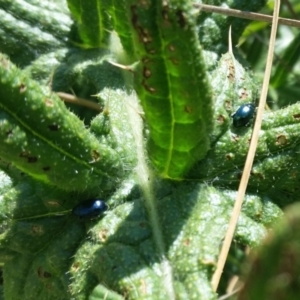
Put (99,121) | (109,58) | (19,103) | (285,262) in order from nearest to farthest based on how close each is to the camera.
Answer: (285,262) < (19,103) < (99,121) < (109,58)

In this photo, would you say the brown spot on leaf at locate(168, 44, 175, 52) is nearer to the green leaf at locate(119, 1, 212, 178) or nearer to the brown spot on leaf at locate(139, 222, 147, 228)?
the green leaf at locate(119, 1, 212, 178)

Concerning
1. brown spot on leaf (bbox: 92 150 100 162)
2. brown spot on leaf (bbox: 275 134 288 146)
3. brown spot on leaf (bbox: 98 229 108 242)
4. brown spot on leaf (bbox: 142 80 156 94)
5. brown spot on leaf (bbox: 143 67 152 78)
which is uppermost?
brown spot on leaf (bbox: 143 67 152 78)

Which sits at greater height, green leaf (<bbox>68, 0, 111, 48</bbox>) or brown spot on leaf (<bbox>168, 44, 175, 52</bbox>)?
brown spot on leaf (<bbox>168, 44, 175, 52</bbox>)

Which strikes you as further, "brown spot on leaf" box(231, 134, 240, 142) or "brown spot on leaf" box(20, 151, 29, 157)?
"brown spot on leaf" box(231, 134, 240, 142)

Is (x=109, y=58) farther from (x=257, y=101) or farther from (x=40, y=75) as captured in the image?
(x=257, y=101)

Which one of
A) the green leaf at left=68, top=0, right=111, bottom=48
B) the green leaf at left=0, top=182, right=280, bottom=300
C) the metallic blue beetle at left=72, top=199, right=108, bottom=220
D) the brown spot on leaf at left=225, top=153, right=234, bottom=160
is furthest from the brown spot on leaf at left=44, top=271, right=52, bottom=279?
the green leaf at left=68, top=0, right=111, bottom=48

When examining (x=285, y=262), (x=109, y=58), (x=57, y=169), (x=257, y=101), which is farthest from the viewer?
(x=109, y=58)

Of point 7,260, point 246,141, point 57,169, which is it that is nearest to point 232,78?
point 246,141
